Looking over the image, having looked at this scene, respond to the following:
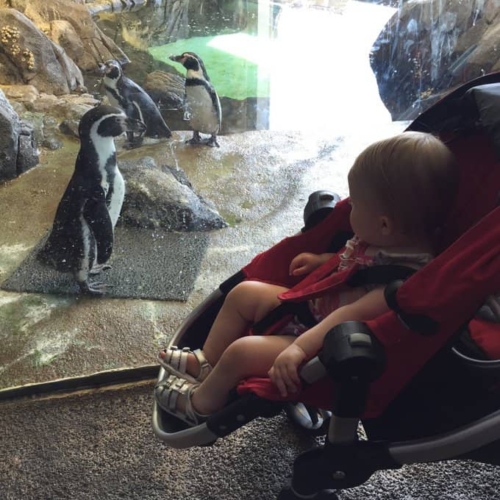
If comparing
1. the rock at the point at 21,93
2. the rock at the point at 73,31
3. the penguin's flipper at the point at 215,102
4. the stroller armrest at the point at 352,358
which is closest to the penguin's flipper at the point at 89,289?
the stroller armrest at the point at 352,358

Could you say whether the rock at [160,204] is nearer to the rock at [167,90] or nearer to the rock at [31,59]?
the rock at [167,90]

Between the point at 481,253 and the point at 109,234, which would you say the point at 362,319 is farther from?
the point at 109,234

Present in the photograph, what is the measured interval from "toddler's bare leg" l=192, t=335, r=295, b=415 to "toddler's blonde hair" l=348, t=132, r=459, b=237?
0.79 ft

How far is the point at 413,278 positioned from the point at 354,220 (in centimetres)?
17

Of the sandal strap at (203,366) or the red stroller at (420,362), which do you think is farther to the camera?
the sandal strap at (203,366)

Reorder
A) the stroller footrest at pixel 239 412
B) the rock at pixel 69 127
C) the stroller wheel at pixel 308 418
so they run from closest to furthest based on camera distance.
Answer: the stroller footrest at pixel 239 412 < the stroller wheel at pixel 308 418 < the rock at pixel 69 127

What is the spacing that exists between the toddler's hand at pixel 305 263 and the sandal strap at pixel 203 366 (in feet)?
0.66

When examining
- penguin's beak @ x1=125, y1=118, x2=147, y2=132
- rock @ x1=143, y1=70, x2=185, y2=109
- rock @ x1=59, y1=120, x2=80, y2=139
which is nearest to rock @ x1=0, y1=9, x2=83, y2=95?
rock @ x1=143, y1=70, x2=185, y2=109

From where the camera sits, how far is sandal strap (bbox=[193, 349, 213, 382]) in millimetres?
920

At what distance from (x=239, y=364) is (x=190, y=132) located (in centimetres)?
181

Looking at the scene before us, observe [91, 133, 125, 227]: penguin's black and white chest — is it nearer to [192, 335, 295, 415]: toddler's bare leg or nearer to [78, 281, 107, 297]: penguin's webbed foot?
[78, 281, 107, 297]: penguin's webbed foot

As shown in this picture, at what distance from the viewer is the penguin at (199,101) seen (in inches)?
97.0

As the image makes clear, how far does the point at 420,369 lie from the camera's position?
29.5 inches

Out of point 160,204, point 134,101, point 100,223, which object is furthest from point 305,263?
point 134,101
